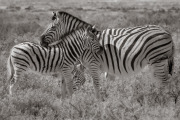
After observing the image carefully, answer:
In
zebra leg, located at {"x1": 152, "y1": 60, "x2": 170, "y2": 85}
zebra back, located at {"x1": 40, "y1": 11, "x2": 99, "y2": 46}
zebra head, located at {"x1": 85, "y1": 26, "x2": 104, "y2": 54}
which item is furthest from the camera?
zebra back, located at {"x1": 40, "y1": 11, "x2": 99, "y2": 46}

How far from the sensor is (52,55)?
7.25 meters

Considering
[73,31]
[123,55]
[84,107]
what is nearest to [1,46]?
[73,31]

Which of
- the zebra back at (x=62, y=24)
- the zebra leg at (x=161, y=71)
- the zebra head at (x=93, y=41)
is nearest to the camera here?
the zebra leg at (x=161, y=71)

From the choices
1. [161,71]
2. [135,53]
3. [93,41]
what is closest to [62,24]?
[93,41]

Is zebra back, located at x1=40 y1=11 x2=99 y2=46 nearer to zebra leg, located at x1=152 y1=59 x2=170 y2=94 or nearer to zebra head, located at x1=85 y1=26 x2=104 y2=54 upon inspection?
zebra head, located at x1=85 y1=26 x2=104 y2=54

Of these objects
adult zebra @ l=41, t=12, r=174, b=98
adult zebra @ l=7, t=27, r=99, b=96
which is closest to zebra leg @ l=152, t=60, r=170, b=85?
adult zebra @ l=41, t=12, r=174, b=98

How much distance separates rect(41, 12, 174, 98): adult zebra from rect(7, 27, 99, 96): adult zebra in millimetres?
311

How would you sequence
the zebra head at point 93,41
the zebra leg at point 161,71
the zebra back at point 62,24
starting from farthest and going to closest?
the zebra back at point 62,24 → the zebra head at point 93,41 → the zebra leg at point 161,71

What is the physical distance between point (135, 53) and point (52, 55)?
1.93 metres

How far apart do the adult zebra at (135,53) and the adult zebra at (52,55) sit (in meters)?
0.31

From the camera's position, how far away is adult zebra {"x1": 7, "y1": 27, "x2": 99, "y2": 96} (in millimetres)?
6953

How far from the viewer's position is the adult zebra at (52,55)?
274 inches

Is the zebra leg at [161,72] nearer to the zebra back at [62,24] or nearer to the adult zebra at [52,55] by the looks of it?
the adult zebra at [52,55]

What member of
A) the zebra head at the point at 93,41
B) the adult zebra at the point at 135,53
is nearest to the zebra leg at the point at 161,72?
the adult zebra at the point at 135,53
